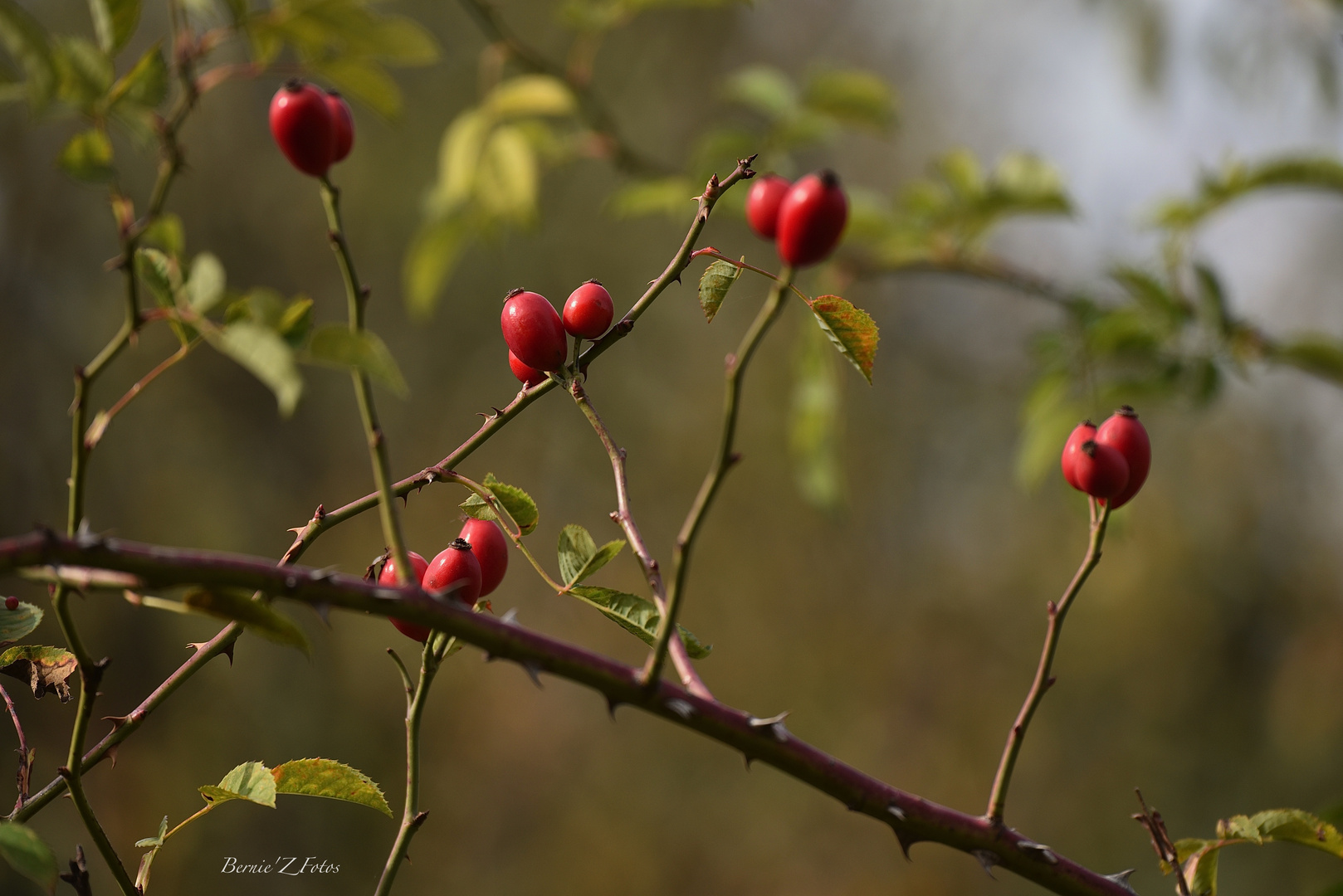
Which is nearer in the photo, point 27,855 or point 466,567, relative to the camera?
point 27,855

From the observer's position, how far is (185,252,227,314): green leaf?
0.51 m

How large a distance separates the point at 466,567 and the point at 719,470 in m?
0.26

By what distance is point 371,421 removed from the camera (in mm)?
486

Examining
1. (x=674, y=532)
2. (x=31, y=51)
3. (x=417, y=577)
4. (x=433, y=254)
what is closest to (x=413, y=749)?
(x=417, y=577)

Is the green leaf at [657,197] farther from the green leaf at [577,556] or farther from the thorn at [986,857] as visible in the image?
the thorn at [986,857]

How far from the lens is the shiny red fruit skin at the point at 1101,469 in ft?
1.99

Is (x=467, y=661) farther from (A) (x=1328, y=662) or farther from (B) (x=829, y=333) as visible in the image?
(B) (x=829, y=333)

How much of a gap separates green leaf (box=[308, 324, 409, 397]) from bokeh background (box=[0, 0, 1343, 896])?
4.39m

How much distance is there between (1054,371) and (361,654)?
5000mm

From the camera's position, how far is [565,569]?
24.8 inches

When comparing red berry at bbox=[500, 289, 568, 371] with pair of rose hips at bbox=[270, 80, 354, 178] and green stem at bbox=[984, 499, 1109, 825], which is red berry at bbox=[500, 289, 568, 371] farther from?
green stem at bbox=[984, 499, 1109, 825]

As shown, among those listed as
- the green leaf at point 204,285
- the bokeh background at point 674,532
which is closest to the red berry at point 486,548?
the green leaf at point 204,285

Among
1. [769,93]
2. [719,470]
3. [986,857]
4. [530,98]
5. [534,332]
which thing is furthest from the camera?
[769,93]

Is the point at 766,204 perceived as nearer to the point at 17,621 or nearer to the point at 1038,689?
the point at 1038,689
